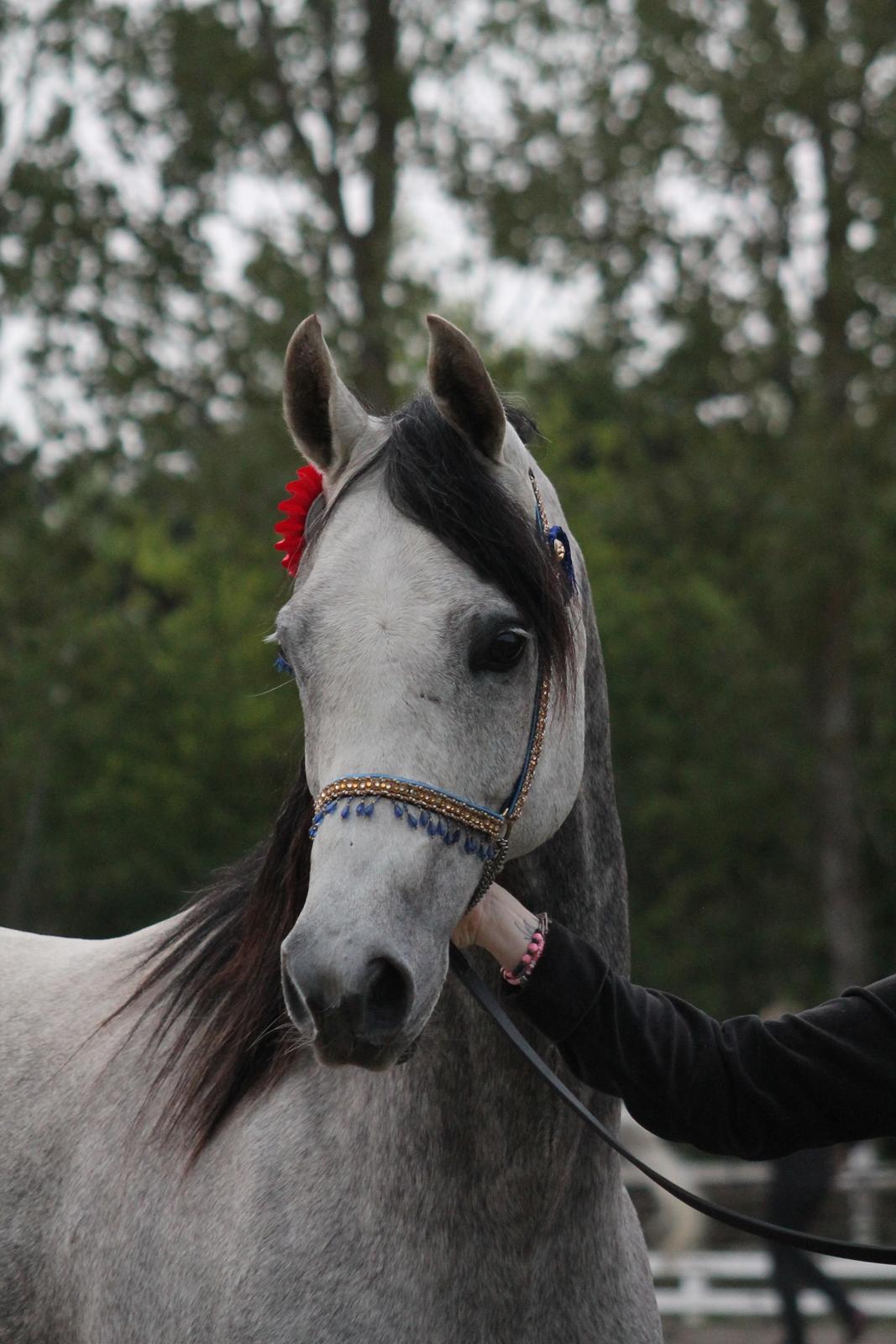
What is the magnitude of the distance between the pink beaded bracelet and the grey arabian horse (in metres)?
0.16

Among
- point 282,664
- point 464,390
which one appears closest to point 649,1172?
point 282,664

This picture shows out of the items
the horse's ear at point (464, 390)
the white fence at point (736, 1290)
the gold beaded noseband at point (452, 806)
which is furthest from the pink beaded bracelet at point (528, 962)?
the white fence at point (736, 1290)

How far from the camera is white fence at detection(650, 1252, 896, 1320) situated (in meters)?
10.7

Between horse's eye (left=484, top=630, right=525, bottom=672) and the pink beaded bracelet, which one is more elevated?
horse's eye (left=484, top=630, right=525, bottom=672)

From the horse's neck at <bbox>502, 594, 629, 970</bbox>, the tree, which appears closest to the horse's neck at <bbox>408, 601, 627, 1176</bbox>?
the horse's neck at <bbox>502, 594, 629, 970</bbox>

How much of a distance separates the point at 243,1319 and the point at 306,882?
29.3 inches

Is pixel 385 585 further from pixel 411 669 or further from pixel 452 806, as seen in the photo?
pixel 452 806

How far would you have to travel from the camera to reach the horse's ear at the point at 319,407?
271cm

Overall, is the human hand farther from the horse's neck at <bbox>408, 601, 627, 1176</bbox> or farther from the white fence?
the white fence

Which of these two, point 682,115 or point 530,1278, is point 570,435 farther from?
point 530,1278

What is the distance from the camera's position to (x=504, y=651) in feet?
8.33

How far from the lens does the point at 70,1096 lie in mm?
3152

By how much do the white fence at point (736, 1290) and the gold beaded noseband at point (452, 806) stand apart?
858 cm

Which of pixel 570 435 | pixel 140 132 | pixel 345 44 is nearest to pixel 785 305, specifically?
pixel 570 435
